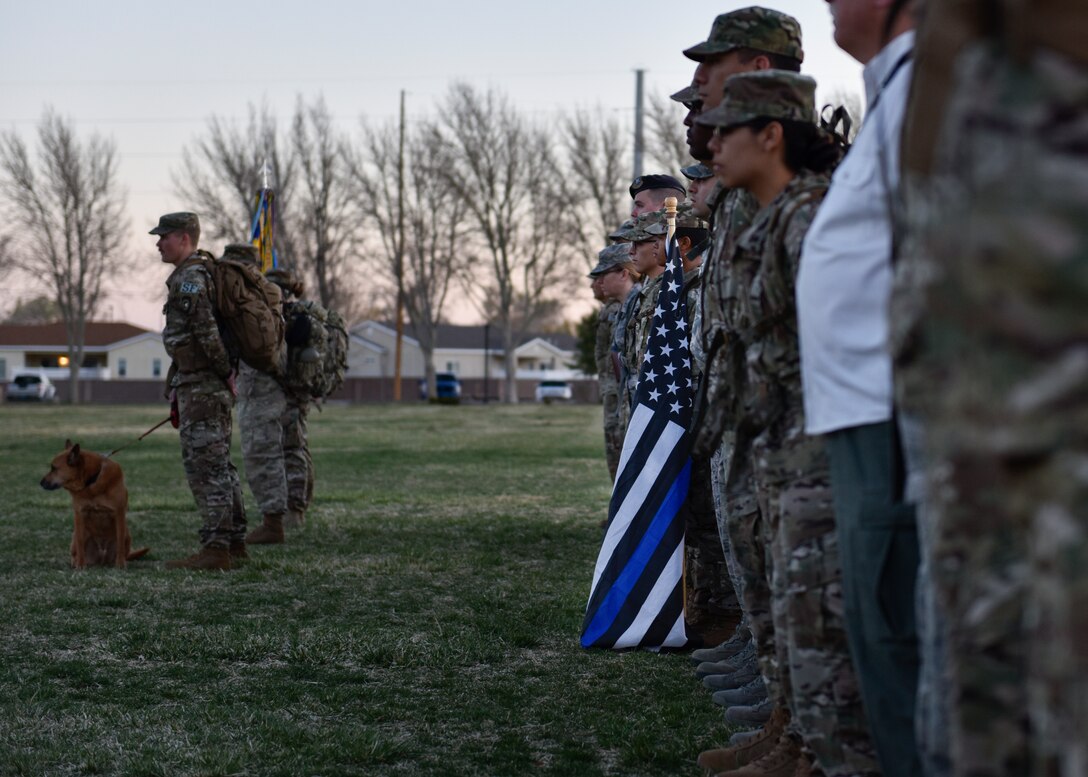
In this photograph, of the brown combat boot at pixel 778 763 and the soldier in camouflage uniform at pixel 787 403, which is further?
the brown combat boot at pixel 778 763

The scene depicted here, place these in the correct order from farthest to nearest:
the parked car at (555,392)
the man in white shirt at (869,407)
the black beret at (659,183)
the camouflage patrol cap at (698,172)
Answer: the parked car at (555,392) → the black beret at (659,183) → the camouflage patrol cap at (698,172) → the man in white shirt at (869,407)

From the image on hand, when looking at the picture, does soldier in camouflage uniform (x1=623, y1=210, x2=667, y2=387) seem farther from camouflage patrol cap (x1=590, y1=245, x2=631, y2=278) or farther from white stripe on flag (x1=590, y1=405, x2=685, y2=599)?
camouflage patrol cap (x1=590, y1=245, x2=631, y2=278)

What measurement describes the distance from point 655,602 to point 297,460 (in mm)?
5938

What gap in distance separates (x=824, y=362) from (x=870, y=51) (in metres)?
1.02

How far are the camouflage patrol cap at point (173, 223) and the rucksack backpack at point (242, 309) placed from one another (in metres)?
0.24

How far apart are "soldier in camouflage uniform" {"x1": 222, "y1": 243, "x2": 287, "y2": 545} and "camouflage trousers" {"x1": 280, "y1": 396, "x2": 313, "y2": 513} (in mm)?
690

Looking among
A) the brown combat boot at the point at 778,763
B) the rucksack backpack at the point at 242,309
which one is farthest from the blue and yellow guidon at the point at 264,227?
the brown combat boot at the point at 778,763

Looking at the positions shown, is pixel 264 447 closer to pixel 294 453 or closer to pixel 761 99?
pixel 294 453

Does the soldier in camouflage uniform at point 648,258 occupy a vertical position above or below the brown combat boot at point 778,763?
above

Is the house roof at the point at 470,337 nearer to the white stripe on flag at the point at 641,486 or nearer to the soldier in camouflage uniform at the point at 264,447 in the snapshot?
the soldier in camouflage uniform at the point at 264,447

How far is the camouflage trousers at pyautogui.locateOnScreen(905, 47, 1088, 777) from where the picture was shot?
5.04 ft

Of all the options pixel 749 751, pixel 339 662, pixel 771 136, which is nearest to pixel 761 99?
pixel 771 136

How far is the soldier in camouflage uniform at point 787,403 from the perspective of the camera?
3.04 m

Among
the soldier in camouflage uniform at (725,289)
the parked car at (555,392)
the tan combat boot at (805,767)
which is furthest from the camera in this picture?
the parked car at (555,392)
